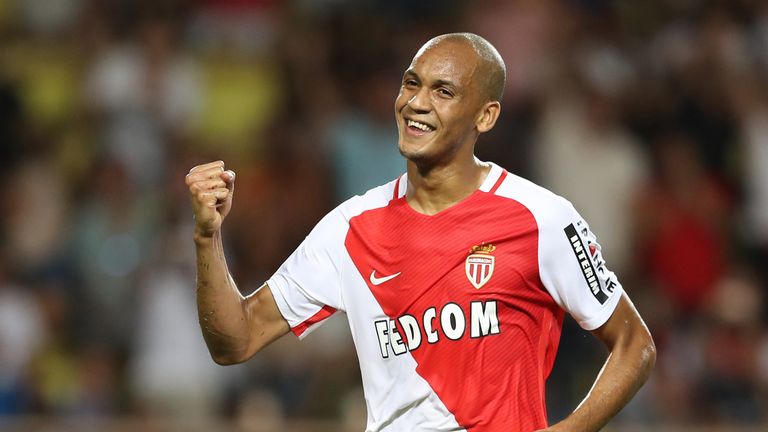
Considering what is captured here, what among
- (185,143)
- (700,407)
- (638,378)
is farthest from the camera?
(185,143)

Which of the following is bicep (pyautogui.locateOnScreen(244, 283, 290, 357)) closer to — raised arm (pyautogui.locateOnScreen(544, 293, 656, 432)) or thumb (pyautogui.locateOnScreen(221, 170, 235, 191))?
thumb (pyautogui.locateOnScreen(221, 170, 235, 191))

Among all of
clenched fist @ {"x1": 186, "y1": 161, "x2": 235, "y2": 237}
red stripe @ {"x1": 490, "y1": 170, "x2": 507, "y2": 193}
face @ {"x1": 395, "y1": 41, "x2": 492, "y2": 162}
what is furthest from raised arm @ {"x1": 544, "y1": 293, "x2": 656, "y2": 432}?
clenched fist @ {"x1": 186, "y1": 161, "x2": 235, "y2": 237}

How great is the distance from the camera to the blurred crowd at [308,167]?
9.11 metres

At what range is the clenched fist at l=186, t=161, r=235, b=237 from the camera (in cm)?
450

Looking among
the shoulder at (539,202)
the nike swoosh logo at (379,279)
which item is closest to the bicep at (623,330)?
the shoulder at (539,202)

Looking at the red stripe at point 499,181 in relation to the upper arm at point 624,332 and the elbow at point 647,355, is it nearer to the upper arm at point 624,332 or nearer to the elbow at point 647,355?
the upper arm at point 624,332

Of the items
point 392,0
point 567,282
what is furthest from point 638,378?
point 392,0

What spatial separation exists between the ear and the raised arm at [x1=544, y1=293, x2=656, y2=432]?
2.51 ft

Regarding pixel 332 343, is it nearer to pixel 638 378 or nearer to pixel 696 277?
pixel 696 277

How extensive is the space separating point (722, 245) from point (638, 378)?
5.17m

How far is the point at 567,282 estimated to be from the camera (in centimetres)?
461

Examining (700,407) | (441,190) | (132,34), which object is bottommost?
(700,407)

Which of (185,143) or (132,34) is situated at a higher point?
(132,34)

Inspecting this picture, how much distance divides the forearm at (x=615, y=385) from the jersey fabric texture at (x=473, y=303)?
0.14m
